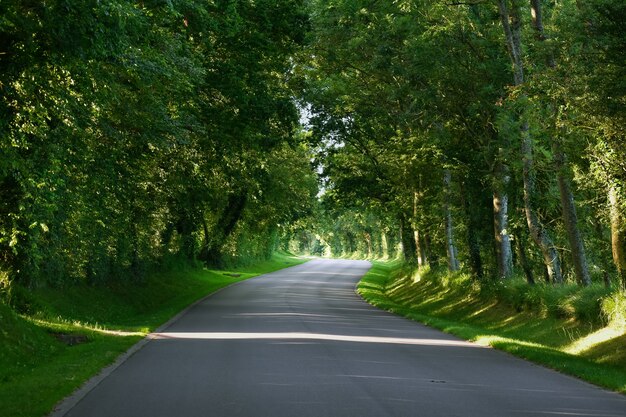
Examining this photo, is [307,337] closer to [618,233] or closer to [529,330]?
[529,330]

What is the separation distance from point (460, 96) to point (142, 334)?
44.4ft

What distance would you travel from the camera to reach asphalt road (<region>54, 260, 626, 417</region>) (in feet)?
31.0

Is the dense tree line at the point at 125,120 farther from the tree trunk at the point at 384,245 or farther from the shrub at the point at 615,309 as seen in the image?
the tree trunk at the point at 384,245

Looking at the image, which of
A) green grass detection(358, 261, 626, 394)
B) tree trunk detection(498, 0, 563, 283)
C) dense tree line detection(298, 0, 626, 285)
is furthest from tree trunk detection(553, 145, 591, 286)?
tree trunk detection(498, 0, 563, 283)

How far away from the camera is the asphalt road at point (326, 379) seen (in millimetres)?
9461

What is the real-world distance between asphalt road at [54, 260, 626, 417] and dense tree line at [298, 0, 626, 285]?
17.5 feet

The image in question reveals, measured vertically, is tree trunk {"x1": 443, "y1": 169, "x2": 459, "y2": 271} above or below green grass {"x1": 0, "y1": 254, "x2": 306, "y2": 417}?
above

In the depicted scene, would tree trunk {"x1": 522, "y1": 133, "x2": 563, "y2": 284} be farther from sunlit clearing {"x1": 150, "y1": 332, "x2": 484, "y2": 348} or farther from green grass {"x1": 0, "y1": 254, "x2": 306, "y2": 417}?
green grass {"x1": 0, "y1": 254, "x2": 306, "y2": 417}

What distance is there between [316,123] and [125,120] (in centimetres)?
1751

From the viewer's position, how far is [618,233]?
58.5ft

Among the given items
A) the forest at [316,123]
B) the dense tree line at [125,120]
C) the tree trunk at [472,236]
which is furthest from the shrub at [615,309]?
the tree trunk at [472,236]

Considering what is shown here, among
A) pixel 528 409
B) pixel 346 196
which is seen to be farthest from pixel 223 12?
pixel 346 196

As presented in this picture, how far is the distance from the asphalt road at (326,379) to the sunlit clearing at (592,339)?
75.8 inches

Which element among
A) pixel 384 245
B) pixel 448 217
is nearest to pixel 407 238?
pixel 448 217
